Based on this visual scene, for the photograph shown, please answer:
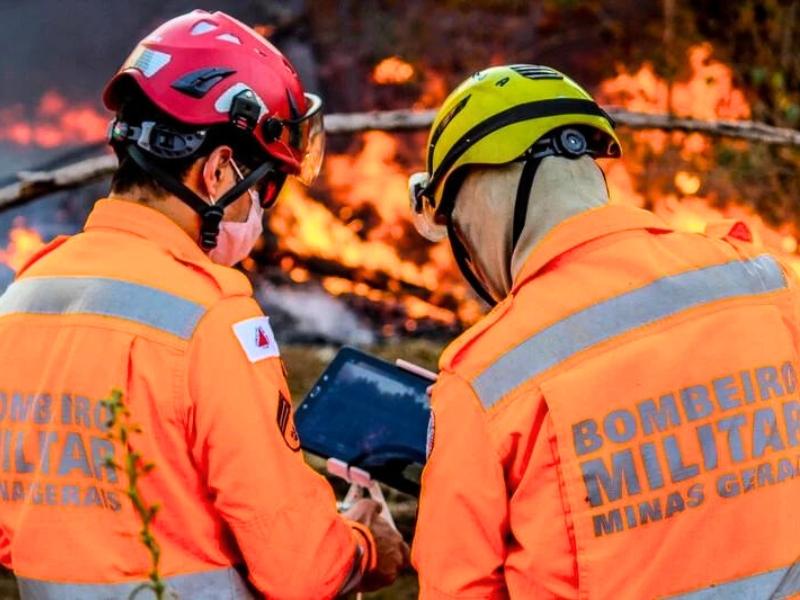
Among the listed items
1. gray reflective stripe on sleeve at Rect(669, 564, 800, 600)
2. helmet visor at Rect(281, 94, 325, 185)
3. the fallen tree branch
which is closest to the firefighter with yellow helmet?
gray reflective stripe on sleeve at Rect(669, 564, 800, 600)

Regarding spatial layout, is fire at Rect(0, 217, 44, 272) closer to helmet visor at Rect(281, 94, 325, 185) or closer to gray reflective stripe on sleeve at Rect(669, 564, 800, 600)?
helmet visor at Rect(281, 94, 325, 185)

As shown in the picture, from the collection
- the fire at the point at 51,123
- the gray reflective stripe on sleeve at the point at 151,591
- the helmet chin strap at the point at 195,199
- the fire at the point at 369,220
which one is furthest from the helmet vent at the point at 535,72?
the fire at the point at 51,123

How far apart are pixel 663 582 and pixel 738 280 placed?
23.2 inches

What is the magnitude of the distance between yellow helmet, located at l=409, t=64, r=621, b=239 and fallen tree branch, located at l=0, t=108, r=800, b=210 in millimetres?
A: 2398

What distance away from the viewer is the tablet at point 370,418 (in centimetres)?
309

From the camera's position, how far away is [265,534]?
2.45m

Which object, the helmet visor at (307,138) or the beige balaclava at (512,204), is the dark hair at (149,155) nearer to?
the helmet visor at (307,138)

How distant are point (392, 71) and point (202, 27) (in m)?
7.37

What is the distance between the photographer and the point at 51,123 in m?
9.03

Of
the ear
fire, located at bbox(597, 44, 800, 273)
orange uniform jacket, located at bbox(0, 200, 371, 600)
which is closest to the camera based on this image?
orange uniform jacket, located at bbox(0, 200, 371, 600)

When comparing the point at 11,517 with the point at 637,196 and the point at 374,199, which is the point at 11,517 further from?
the point at 374,199

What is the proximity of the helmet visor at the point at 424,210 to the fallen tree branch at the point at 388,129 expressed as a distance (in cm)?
224

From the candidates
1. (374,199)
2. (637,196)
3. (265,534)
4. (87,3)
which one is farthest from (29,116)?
(265,534)

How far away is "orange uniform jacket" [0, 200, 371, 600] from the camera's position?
239 centimetres
